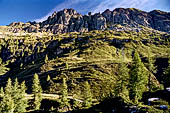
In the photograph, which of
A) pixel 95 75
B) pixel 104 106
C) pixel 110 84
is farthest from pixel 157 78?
pixel 104 106

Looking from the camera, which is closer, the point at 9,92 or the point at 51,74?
the point at 9,92

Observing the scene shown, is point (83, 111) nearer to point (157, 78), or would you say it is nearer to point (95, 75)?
point (95, 75)

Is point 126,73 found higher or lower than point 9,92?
higher

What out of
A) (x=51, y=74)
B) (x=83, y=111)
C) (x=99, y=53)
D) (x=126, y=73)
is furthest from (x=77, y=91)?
(x=99, y=53)

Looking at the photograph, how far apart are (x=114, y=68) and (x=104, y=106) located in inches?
4177

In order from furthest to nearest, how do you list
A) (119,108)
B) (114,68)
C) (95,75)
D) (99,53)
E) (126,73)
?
(99,53), (114,68), (95,75), (126,73), (119,108)

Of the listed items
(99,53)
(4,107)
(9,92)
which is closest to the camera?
(4,107)

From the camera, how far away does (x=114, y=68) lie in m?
132

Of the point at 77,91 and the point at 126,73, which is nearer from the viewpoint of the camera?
the point at 126,73

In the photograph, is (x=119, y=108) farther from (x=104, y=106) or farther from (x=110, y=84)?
(x=110, y=84)

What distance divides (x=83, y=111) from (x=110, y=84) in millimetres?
80209

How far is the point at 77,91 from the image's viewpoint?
9712 cm

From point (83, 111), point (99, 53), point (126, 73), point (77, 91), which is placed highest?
point (99, 53)

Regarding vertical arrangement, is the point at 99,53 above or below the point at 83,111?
above
